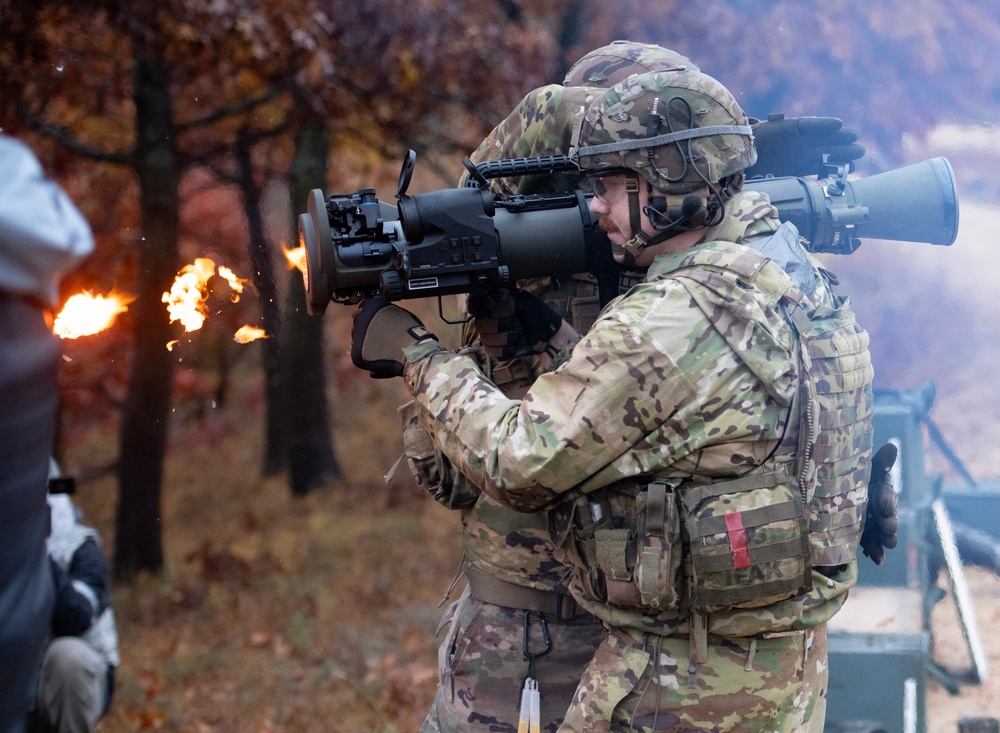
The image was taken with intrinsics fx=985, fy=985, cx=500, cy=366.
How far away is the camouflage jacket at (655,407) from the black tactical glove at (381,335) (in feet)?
1.09

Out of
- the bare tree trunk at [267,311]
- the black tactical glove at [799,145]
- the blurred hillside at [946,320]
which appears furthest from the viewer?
the blurred hillside at [946,320]

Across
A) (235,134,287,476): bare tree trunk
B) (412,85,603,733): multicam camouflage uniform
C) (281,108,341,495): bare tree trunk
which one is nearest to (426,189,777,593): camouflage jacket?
(412,85,603,733): multicam camouflage uniform

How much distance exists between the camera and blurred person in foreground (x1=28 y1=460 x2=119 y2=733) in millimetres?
3562

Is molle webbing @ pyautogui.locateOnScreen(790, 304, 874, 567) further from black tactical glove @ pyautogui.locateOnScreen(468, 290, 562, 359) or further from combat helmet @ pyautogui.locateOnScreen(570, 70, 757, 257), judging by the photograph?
black tactical glove @ pyautogui.locateOnScreen(468, 290, 562, 359)

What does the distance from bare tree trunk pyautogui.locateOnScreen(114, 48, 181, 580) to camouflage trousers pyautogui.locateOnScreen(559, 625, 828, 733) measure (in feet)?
9.09

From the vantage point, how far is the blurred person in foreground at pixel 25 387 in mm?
1234

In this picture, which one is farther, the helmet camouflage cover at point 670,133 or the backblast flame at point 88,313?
the backblast flame at point 88,313

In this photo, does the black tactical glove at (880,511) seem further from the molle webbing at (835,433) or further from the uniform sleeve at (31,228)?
the uniform sleeve at (31,228)

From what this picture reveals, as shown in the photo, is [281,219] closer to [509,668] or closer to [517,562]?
[517,562]

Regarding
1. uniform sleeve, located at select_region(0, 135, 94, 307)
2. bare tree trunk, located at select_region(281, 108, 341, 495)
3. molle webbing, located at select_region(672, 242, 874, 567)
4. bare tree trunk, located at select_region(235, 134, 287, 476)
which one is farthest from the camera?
bare tree trunk, located at select_region(281, 108, 341, 495)

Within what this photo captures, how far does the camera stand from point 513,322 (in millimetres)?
2457

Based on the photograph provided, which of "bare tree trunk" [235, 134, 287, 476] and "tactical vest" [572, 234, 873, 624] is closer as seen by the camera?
"tactical vest" [572, 234, 873, 624]

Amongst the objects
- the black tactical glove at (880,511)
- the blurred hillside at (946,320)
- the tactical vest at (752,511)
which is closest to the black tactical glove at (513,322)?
the tactical vest at (752,511)

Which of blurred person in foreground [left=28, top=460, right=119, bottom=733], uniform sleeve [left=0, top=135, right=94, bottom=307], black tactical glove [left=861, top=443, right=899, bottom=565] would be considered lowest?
blurred person in foreground [left=28, top=460, right=119, bottom=733]
